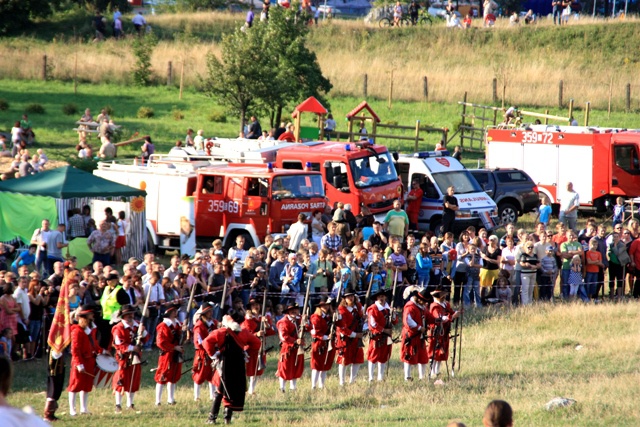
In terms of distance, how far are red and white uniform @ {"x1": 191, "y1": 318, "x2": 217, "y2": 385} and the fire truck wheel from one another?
14.5 m

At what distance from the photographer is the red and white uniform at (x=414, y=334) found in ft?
53.9

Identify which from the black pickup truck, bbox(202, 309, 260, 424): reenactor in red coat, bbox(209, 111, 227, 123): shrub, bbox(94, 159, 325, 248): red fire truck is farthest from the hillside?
bbox(202, 309, 260, 424): reenactor in red coat

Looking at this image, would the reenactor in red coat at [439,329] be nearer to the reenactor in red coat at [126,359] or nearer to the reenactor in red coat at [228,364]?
the reenactor in red coat at [228,364]

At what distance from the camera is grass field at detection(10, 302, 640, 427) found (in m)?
13.9

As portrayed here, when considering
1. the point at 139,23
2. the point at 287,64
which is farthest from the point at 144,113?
the point at 139,23

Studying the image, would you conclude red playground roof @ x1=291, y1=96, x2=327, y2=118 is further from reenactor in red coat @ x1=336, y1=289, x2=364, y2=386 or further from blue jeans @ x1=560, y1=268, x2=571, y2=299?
reenactor in red coat @ x1=336, y1=289, x2=364, y2=386

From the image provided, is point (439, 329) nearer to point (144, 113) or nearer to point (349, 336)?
point (349, 336)

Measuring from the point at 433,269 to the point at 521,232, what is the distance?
2093 mm

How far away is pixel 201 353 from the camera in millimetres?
14781

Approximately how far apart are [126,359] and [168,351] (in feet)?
2.04

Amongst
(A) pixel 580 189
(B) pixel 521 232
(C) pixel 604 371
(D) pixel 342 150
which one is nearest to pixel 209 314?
(C) pixel 604 371

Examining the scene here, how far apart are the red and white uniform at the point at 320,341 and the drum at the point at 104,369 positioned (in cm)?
307

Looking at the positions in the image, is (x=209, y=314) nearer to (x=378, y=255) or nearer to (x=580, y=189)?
(x=378, y=255)

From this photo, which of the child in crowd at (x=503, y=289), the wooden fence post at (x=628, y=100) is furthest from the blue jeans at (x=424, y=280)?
the wooden fence post at (x=628, y=100)
